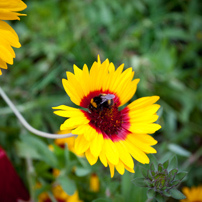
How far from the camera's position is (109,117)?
105cm

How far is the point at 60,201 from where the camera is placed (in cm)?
142

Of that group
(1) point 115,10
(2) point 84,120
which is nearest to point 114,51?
(1) point 115,10

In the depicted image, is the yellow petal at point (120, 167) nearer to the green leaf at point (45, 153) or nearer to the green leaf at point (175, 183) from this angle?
the green leaf at point (175, 183)

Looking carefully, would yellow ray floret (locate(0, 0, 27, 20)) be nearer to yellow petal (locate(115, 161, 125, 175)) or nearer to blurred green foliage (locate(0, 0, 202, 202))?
yellow petal (locate(115, 161, 125, 175))

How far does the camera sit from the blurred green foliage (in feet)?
5.75

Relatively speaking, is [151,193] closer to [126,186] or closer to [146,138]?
[146,138]

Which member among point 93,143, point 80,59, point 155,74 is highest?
point 80,59

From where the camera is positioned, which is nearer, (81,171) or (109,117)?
(109,117)

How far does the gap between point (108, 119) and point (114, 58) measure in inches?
39.4

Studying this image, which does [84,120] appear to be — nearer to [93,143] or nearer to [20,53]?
[93,143]

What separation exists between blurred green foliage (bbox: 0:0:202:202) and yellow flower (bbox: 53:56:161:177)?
579 mm

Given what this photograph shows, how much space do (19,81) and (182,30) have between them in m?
1.35

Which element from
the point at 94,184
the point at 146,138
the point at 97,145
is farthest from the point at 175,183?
the point at 94,184

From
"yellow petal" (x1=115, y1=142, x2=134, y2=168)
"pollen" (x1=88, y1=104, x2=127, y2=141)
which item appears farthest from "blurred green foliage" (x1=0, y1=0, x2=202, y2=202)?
"yellow petal" (x1=115, y1=142, x2=134, y2=168)
